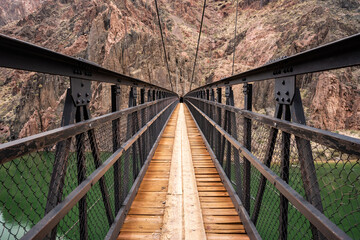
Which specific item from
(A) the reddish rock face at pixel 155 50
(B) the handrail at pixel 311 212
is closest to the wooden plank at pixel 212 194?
(B) the handrail at pixel 311 212

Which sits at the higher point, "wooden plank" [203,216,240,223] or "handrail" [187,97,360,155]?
"handrail" [187,97,360,155]

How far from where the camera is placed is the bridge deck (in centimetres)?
220

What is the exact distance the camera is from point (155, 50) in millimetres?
49094

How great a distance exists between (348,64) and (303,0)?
6405cm

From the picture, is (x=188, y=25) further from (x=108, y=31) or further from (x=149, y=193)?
(x=149, y=193)

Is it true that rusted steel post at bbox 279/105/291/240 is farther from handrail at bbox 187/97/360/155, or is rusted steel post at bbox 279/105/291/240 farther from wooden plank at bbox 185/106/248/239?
wooden plank at bbox 185/106/248/239

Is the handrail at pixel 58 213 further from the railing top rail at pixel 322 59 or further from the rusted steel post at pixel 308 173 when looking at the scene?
the railing top rail at pixel 322 59

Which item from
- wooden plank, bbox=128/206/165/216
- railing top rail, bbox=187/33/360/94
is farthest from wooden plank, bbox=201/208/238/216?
railing top rail, bbox=187/33/360/94

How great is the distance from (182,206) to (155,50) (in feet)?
163

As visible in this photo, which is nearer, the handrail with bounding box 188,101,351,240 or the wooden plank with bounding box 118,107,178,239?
the handrail with bounding box 188,101,351,240

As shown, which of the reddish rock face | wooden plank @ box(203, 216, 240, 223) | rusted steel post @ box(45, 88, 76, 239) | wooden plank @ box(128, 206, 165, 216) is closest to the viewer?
rusted steel post @ box(45, 88, 76, 239)

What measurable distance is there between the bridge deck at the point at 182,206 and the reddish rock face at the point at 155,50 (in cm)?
3113

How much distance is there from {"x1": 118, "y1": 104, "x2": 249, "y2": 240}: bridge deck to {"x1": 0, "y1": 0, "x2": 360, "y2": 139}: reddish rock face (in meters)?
31.1

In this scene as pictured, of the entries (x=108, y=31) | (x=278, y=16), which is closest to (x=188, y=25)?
(x=278, y=16)
